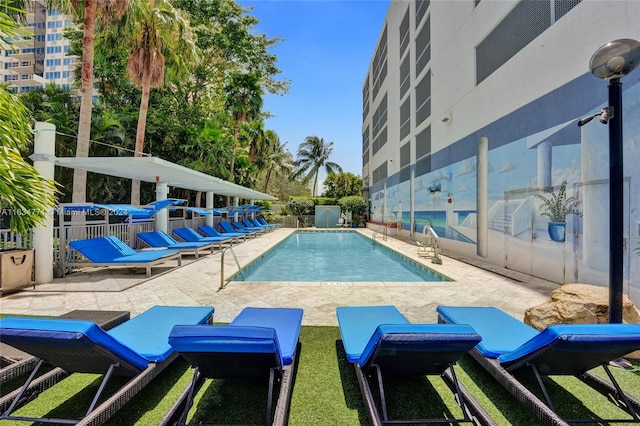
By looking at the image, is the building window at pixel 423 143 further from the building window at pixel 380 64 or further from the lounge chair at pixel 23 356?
the lounge chair at pixel 23 356

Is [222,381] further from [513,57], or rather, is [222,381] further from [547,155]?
[513,57]

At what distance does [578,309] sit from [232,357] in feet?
13.1

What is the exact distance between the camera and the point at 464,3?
37.9 feet

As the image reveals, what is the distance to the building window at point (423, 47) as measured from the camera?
15.5 m

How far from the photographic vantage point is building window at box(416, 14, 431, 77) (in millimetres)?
15516

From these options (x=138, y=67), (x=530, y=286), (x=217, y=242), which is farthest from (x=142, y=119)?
(x=530, y=286)

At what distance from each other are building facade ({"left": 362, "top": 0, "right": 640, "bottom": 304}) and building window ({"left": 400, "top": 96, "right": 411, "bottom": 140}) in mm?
1222

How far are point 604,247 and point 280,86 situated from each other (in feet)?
74.1

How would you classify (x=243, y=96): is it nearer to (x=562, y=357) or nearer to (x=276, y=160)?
(x=276, y=160)

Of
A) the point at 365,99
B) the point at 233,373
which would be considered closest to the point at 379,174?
the point at 365,99

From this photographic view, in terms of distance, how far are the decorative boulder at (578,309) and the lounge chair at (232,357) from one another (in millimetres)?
3306

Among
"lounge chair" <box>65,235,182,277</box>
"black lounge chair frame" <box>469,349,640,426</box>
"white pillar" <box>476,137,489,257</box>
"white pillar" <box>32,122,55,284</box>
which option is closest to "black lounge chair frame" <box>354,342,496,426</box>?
"black lounge chair frame" <box>469,349,640,426</box>

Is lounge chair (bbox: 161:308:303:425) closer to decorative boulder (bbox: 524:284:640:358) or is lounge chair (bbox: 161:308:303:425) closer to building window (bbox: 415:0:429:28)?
decorative boulder (bbox: 524:284:640:358)

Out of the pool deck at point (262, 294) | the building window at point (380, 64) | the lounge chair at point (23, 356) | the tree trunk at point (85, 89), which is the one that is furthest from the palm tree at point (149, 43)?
the building window at point (380, 64)
